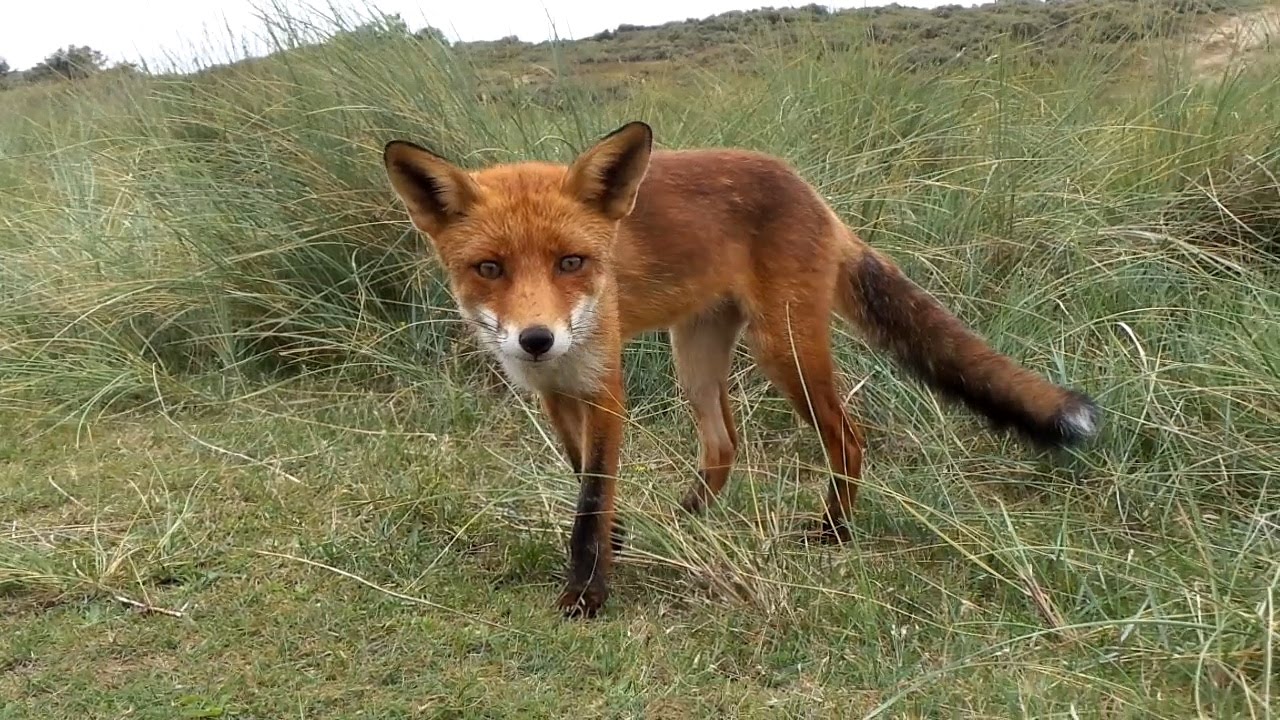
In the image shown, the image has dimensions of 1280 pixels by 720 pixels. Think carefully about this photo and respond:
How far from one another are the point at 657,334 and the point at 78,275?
10.8ft

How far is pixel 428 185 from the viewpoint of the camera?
2973 mm

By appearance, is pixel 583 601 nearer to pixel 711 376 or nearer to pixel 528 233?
pixel 528 233

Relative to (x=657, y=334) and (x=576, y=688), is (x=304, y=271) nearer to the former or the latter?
(x=657, y=334)

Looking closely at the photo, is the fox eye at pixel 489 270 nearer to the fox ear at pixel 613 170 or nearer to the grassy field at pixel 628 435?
the fox ear at pixel 613 170

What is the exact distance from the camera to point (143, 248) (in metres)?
5.79

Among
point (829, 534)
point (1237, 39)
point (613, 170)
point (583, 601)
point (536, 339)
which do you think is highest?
point (613, 170)

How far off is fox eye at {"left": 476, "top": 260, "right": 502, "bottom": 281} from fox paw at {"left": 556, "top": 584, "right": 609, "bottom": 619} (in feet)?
3.00


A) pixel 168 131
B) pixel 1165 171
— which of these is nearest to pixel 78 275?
pixel 168 131

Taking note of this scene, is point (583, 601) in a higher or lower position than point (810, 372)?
lower

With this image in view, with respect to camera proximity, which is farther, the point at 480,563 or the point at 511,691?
the point at 480,563

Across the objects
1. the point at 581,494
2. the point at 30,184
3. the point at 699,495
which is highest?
the point at 30,184

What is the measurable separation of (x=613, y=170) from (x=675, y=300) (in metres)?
0.68

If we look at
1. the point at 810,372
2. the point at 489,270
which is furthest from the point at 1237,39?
the point at 489,270

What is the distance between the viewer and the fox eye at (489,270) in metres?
2.85
